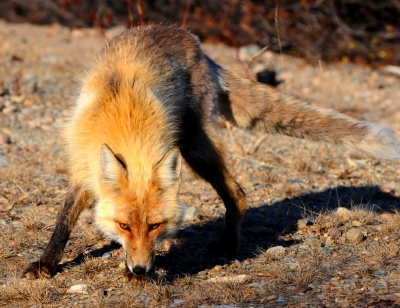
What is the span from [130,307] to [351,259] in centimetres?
180

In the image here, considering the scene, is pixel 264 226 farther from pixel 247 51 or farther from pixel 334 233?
pixel 247 51

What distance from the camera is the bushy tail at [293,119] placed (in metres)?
5.17

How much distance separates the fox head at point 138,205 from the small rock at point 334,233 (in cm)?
171

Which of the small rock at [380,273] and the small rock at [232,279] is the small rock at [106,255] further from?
the small rock at [380,273]

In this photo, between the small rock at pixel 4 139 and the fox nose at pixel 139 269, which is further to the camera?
the small rock at pixel 4 139

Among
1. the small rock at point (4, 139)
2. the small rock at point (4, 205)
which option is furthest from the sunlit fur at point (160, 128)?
the small rock at point (4, 139)

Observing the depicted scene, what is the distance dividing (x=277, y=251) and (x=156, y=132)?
56.6 inches

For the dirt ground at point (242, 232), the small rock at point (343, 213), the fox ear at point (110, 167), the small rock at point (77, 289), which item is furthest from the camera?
the small rock at point (343, 213)

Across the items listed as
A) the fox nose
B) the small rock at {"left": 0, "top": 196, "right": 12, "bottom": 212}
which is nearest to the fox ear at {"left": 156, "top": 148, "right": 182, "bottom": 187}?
the fox nose

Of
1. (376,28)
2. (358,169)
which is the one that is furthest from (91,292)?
(376,28)

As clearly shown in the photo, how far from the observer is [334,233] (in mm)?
5328

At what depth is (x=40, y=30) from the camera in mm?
14406

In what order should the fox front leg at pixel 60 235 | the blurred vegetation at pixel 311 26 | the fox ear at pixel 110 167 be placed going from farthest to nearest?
the blurred vegetation at pixel 311 26, the fox front leg at pixel 60 235, the fox ear at pixel 110 167

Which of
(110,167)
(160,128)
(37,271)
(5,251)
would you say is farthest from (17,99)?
(110,167)
